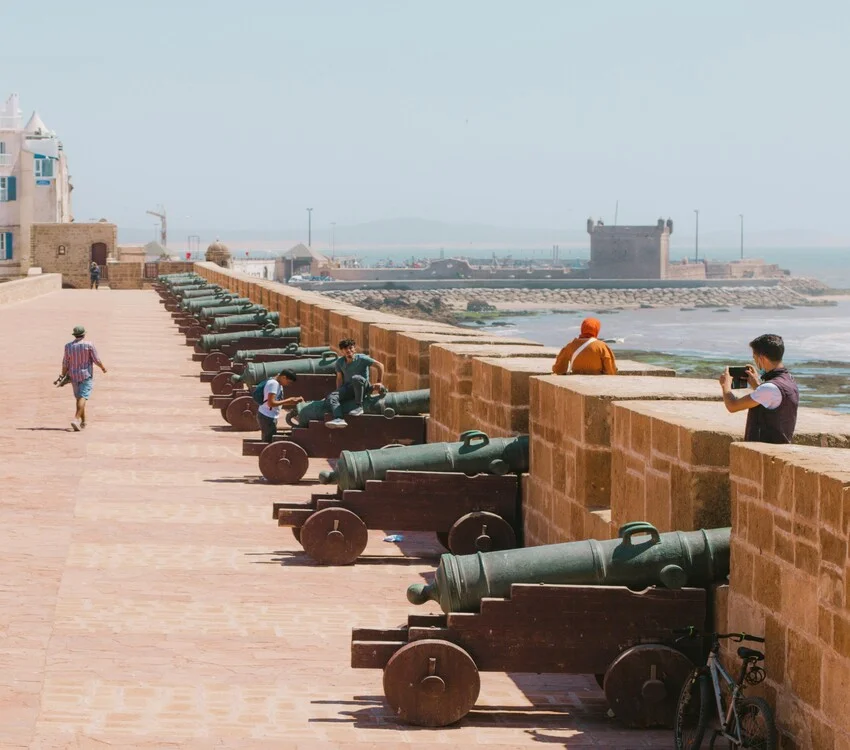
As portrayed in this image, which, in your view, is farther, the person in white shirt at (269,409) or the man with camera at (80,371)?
the man with camera at (80,371)

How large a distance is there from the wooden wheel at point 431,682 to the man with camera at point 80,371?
29.7ft

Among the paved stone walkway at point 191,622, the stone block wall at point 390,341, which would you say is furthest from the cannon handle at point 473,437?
the stone block wall at point 390,341

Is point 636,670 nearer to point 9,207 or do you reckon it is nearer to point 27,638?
point 27,638

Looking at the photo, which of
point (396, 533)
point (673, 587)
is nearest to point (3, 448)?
point (396, 533)

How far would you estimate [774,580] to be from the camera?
5227mm

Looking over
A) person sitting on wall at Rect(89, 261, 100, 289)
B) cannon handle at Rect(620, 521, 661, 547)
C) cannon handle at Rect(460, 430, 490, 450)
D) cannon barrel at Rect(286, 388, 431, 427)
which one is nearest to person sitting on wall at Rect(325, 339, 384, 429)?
cannon barrel at Rect(286, 388, 431, 427)

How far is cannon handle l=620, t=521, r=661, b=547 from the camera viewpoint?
18.6 feet

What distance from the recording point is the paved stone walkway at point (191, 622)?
18.1ft

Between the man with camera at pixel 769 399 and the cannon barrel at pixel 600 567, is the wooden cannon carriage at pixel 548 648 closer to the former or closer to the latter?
the cannon barrel at pixel 600 567

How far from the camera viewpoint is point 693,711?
5.42 metres

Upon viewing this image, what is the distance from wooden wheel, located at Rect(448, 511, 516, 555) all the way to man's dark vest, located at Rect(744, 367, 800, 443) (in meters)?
2.79

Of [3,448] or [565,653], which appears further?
[3,448]

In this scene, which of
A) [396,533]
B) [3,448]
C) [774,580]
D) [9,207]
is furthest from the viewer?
[9,207]

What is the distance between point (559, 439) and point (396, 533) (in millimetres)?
1943
